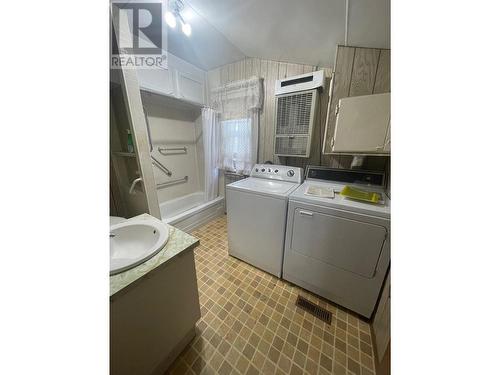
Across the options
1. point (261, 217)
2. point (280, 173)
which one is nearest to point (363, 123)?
point (280, 173)

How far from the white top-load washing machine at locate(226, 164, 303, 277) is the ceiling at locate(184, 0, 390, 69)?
1.19 metres

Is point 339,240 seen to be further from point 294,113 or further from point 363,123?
point 294,113

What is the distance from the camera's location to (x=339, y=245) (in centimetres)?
128

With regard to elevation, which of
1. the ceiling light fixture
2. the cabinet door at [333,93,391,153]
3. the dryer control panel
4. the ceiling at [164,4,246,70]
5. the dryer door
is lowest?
the dryer door

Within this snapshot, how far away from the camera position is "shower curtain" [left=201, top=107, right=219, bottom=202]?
2.60m

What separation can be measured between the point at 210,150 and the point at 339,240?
227 cm

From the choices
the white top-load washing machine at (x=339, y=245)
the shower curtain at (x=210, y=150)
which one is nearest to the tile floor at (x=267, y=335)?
the white top-load washing machine at (x=339, y=245)

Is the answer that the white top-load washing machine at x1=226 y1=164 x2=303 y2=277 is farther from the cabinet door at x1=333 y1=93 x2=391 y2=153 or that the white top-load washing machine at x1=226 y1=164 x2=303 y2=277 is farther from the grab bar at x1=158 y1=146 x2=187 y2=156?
the grab bar at x1=158 y1=146 x2=187 y2=156

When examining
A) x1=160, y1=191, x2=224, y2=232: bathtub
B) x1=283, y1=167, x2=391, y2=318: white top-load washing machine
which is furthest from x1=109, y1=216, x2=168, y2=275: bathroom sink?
x1=160, y1=191, x2=224, y2=232: bathtub

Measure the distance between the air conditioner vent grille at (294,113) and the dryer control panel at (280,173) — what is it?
1.44 feet
